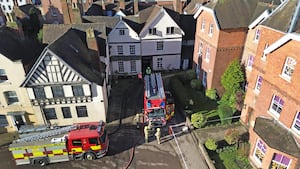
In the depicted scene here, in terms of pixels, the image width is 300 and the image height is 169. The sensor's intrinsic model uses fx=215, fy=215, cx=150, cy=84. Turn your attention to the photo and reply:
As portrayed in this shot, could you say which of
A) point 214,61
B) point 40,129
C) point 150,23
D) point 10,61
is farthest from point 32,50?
point 214,61

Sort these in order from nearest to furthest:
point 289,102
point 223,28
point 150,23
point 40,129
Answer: point 289,102, point 40,129, point 223,28, point 150,23

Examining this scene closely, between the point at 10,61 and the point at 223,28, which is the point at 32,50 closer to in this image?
the point at 10,61

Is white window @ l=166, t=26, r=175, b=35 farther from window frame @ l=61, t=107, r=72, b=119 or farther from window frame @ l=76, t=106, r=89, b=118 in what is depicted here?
window frame @ l=61, t=107, r=72, b=119

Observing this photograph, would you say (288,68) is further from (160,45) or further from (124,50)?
(124,50)

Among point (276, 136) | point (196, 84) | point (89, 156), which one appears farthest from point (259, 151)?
point (89, 156)

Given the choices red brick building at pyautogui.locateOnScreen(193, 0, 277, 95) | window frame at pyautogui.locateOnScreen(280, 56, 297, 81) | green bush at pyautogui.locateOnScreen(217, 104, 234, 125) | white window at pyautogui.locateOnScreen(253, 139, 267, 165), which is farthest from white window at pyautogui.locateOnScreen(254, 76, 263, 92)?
white window at pyautogui.locateOnScreen(253, 139, 267, 165)

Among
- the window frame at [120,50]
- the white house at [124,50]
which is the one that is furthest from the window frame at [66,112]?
the window frame at [120,50]
